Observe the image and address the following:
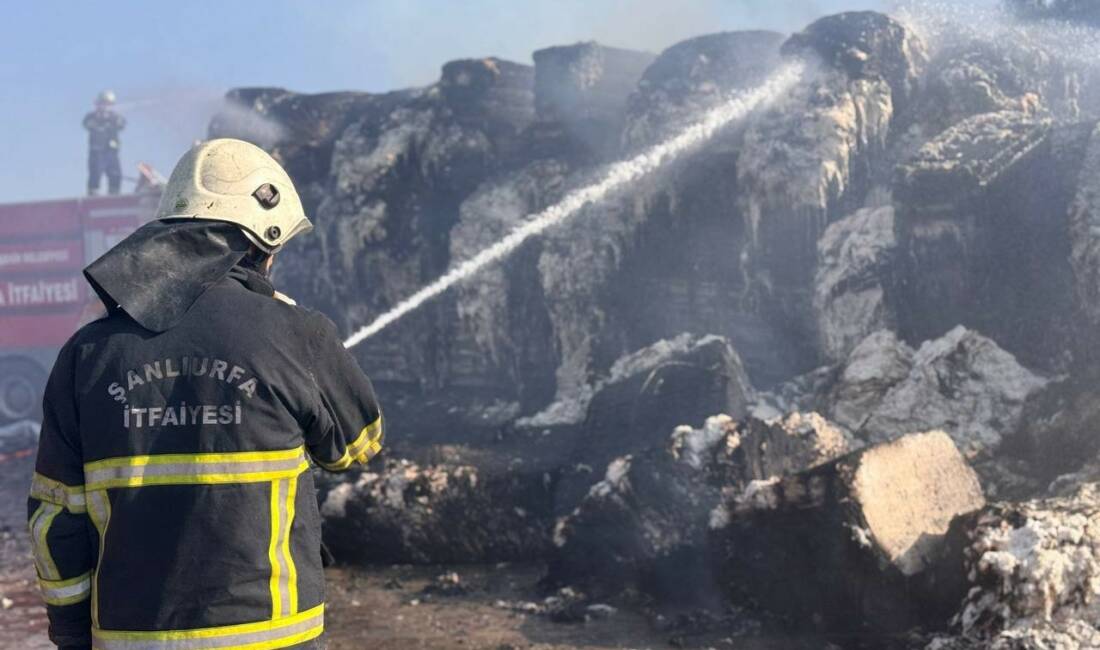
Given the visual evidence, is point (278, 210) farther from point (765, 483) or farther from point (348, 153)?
point (348, 153)

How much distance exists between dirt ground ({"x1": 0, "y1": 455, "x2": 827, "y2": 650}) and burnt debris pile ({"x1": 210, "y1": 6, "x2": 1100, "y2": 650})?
10.0 inches

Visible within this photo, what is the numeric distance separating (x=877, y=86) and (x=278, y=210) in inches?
285

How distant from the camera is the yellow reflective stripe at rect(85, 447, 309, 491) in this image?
1.88m

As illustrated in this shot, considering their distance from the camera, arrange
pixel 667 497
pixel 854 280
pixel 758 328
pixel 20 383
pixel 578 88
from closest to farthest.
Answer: pixel 667 497, pixel 854 280, pixel 758 328, pixel 578 88, pixel 20 383

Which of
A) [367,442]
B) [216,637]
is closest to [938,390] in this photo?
[367,442]

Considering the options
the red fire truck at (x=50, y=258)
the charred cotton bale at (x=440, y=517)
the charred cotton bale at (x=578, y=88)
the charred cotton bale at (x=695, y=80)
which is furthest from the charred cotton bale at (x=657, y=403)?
the red fire truck at (x=50, y=258)

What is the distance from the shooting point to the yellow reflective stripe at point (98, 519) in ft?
6.28

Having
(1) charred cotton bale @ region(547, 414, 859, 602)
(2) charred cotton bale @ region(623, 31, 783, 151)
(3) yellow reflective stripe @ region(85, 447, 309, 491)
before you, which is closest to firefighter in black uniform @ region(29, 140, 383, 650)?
(3) yellow reflective stripe @ region(85, 447, 309, 491)

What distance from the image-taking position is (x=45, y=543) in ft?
6.38

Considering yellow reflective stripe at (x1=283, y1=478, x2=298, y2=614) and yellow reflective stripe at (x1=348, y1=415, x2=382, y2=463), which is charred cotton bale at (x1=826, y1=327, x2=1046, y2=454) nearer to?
yellow reflective stripe at (x1=348, y1=415, x2=382, y2=463)

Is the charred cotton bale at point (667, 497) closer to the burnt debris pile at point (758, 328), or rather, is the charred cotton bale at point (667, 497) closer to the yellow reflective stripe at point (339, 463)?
the burnt debris pile at point (758, 328)

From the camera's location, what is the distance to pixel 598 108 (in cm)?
1061

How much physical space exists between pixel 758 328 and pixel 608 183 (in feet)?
7.32

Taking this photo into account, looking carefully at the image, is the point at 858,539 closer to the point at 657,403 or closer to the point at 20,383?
the point at 657,403
